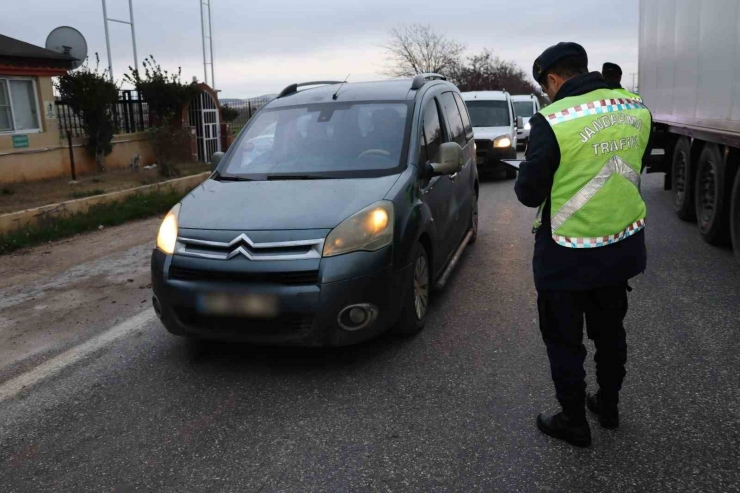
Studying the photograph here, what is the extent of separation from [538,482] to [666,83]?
314 inches

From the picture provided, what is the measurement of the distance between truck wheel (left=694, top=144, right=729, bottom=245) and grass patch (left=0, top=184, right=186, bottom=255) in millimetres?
7985

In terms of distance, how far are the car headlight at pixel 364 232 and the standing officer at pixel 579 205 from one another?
48.7 inches

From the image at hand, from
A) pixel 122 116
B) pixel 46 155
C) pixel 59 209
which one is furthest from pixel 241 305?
pixel 122 116

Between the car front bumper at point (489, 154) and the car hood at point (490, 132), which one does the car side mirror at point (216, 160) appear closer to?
the car front bumper at point (489, 154)

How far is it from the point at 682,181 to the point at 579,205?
→ 688 centimetres

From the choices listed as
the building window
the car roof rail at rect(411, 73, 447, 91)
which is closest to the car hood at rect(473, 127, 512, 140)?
the car roof rail at rect(411, 73, 447, 91)

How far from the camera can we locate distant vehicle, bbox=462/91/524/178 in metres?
14.3

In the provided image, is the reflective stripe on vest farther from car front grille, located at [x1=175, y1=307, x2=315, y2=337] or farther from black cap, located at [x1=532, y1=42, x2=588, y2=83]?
car front grille, located at [x1=175, y1=307, x2=315, y2=337]

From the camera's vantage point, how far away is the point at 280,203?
4.40 metres

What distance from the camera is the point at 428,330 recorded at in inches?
195

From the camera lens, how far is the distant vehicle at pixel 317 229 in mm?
3963

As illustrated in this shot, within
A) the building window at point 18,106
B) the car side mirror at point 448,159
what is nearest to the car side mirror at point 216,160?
the car side mirror at point 448,159

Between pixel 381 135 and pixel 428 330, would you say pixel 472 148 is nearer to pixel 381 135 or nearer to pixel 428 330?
pixel 381 135

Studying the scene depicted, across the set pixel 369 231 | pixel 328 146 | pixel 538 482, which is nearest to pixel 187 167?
pixel 328 146
